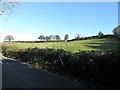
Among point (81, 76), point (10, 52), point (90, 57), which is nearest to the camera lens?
point (90, 57)

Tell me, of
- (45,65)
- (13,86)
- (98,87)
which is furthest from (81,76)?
(45,65)

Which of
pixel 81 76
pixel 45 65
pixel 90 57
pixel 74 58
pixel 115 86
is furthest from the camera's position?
pixel 45 65

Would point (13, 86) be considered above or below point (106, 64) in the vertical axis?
below

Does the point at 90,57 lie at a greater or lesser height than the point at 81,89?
greater

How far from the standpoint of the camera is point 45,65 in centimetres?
2812

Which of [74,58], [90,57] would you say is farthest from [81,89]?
[74,58]

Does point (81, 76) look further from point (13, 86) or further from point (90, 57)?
Result: point (13, 86)

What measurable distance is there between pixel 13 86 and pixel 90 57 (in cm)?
478

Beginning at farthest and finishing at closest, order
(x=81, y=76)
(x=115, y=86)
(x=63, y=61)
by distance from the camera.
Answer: (x=63, y=61) → (x=81, y=76) → (x=115, y=86)

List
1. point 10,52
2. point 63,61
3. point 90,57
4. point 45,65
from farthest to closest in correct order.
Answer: point 10,52 → point 45,65 → point 63,61 → point 90,57

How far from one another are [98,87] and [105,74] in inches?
29.6

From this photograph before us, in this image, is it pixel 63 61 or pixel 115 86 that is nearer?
pixel 115 86

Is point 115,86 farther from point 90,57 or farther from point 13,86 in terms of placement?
point 13,86

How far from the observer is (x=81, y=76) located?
60.2ft
